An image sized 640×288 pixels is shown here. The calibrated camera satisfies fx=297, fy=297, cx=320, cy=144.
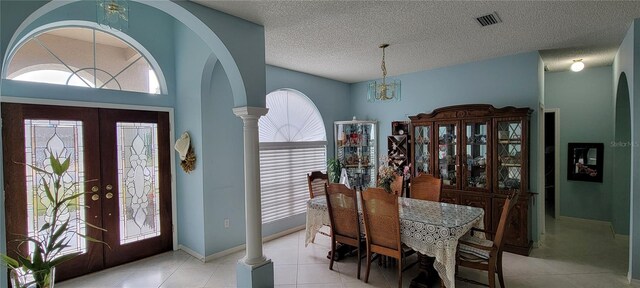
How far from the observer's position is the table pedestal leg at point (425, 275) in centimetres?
302

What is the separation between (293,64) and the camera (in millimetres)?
4641

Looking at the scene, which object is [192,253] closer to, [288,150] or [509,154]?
[288,150]

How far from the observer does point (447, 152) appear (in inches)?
179

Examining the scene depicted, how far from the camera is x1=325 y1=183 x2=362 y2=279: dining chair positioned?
3.23 m

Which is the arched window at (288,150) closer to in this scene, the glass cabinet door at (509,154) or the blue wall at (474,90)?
the blue wall at (474,90)

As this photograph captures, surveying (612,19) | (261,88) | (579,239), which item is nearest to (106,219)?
(261,88)

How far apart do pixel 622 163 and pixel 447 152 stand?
261cm

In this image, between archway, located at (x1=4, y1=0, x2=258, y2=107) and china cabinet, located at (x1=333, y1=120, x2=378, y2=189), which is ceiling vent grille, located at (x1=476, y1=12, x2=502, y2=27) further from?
china cabinet, located at (x1=333, y1=120, x2=378, y2=189)

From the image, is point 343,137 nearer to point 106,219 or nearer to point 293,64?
point 293,64

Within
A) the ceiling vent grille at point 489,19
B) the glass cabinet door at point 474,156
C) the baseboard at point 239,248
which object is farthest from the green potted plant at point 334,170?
the ceiling vent grille at point 489,19

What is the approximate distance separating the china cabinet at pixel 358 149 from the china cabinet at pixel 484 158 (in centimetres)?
123

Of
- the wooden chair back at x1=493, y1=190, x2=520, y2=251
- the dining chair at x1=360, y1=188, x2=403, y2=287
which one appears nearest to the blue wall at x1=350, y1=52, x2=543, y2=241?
the wooden chair back at x1=493, y1=190, x2=520, y2=251

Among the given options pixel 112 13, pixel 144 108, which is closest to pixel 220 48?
pixel 112 13

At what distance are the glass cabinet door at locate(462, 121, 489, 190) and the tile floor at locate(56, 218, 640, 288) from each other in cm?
101
